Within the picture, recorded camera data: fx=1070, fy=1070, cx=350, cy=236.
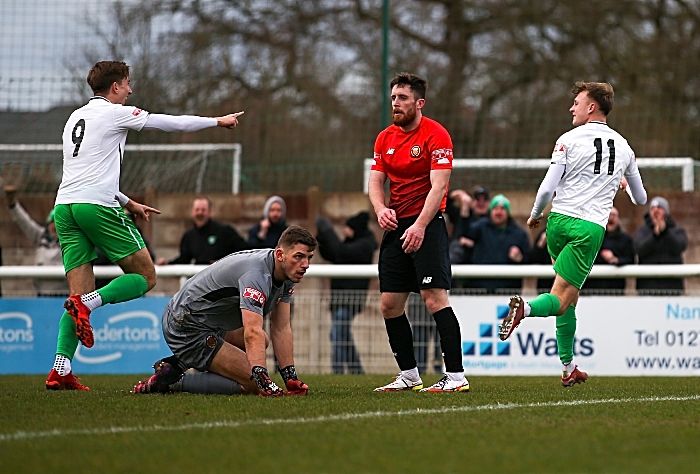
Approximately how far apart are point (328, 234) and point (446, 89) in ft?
25.3

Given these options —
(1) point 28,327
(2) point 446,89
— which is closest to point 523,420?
(1) point 28,327

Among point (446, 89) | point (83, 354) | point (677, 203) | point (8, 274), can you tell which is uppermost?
point (446, 89)

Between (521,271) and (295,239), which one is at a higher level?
(295,239)

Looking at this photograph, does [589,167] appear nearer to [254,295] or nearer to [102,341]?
[254,295]

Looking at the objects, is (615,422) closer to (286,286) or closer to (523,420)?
(523,420)

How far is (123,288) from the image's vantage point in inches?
298

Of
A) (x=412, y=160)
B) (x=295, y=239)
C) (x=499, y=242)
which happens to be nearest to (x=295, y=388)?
(x=295, y=239)

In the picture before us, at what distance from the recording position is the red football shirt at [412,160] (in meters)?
7.30

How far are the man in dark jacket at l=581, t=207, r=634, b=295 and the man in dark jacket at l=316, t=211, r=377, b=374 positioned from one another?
245 centimetres

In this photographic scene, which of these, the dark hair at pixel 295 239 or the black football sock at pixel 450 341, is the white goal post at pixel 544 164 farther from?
the dark hair at pixel 295 239

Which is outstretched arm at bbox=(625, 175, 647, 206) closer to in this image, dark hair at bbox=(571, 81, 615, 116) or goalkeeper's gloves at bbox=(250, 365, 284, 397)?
dark hair at bbox=(571, 81, 615, 116)

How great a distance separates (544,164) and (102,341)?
22.2ft

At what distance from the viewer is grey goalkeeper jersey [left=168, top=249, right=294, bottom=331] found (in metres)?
6.71

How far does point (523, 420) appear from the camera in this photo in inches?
220
